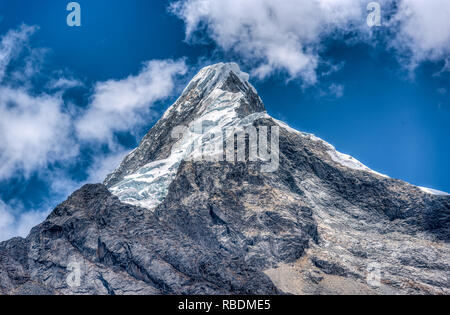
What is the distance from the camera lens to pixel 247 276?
152625 mm

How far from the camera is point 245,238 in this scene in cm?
16825

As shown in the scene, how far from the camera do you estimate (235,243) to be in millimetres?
167625

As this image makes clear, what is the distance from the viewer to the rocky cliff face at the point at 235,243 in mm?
151625

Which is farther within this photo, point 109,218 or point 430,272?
point 109,218

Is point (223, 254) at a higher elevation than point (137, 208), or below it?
below

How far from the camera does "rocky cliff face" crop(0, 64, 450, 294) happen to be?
152 meters

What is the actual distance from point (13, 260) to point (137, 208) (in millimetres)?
42455
